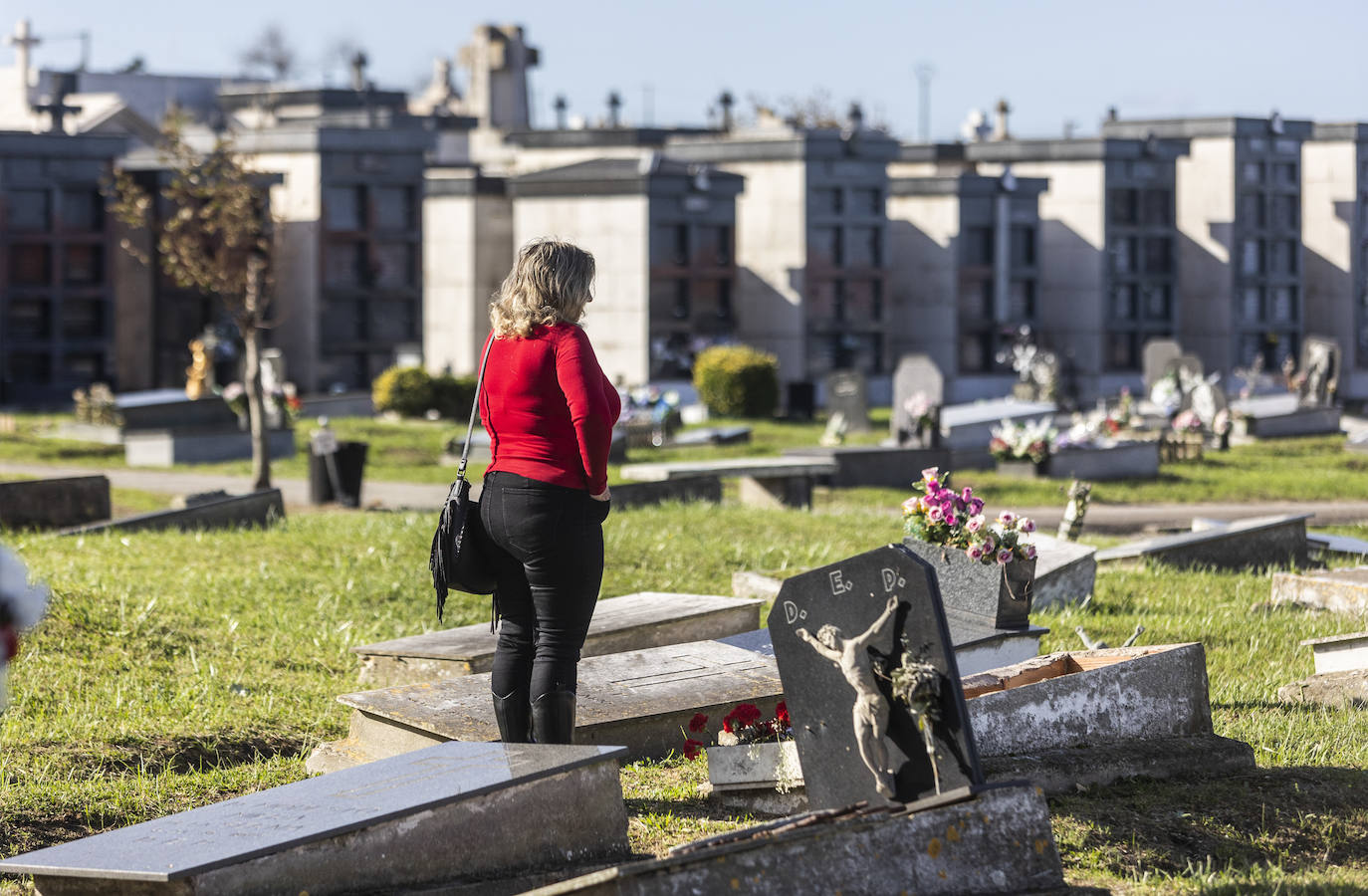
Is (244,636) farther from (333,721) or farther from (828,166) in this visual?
(828,166)

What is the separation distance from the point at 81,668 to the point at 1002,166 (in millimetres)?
42350

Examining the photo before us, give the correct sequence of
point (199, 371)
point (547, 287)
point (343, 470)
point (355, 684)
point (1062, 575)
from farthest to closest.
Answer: point (199, 371)
point (343, 470)
point (1062, 575)
point (355, 684)
point (547, 287)

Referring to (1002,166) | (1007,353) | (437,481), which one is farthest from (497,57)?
(437,481)

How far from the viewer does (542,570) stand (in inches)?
195

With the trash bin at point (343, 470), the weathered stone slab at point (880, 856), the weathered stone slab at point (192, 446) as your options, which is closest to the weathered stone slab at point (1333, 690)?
the weathered stone slab at point (880, 856)

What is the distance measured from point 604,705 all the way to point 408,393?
79.8ft

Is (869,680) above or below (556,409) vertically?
below

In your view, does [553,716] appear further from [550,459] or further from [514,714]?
[550,459]

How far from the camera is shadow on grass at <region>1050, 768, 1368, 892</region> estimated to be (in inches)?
179

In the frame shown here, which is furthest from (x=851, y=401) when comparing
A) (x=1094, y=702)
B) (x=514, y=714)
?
(x=514, y=714)

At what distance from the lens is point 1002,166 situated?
4691cm

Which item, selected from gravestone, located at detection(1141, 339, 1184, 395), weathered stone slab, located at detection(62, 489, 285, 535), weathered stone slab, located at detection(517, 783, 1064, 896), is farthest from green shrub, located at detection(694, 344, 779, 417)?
weathered stone slab, located at detection(517, 783, 1064, 896)

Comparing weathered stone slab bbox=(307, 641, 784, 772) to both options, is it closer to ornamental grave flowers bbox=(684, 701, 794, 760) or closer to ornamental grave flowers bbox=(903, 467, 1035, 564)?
ornamental grave flowers bbox=(684, 701, 794, 760)

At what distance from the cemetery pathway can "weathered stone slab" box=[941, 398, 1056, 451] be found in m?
3.93
